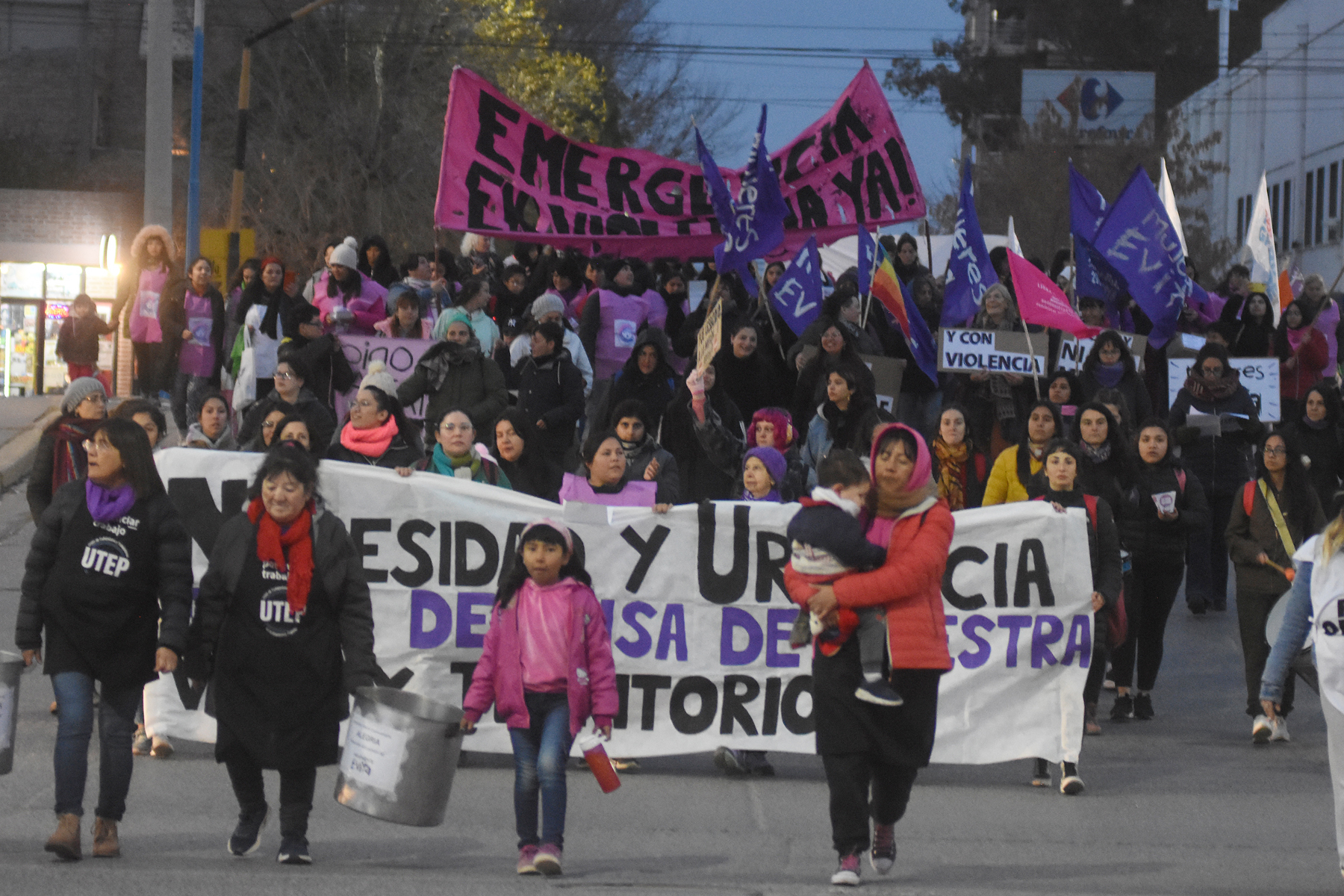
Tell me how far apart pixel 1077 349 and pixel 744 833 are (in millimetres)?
8364

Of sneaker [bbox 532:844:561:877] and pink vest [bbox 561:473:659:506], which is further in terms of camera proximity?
pink vest [bbox 561:473:659:506]

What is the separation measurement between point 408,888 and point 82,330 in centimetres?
1517

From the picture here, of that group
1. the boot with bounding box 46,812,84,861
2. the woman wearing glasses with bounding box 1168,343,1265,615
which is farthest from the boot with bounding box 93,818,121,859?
the woman wearing glasses with bounding box 1168,343,1265,615

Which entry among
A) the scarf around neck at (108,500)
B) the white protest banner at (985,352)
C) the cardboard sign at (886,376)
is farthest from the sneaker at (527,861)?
Answer: the white protest banner at (985,352)

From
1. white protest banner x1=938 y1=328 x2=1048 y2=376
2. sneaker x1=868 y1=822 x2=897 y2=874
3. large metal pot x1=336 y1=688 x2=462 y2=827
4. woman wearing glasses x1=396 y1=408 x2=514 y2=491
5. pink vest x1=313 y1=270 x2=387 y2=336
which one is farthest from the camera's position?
pink vest x1=313 y1=270 x2=387 y2=336

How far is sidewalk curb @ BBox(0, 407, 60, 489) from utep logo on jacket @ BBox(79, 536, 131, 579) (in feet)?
30.8

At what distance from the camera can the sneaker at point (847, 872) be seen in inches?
261

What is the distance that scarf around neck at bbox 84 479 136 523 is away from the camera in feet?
22.5

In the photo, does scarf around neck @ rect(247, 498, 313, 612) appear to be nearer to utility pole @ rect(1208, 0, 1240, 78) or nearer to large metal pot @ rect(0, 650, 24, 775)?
large metal pot @ rect(0, 650, 24, 775)

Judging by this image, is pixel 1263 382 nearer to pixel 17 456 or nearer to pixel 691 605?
pixel 691 605

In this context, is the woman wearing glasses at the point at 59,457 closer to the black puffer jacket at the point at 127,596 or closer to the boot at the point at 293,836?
the black puffer jacket at the point at 127,596

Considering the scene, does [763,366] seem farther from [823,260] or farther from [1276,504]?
[823,260]

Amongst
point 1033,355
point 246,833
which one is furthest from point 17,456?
point 246,833

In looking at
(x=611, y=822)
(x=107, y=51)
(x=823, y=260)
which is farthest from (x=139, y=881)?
(x=107, y=51)
